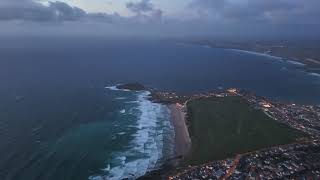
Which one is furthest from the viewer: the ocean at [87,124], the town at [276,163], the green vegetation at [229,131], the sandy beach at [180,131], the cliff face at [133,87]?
the cliff face at [133,87]

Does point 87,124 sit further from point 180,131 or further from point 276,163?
point 276,163

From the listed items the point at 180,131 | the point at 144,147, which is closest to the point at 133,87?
the point at 180,131

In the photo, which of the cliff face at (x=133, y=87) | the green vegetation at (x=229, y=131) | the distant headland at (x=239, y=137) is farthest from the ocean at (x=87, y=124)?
the green vegetation at (x=229, y=131)

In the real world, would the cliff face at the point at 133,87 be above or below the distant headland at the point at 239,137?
below

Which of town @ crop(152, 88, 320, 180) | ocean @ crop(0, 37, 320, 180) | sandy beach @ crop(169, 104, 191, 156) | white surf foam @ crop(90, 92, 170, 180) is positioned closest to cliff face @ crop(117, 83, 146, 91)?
ocean @ crop(0, 37, 320, 180)

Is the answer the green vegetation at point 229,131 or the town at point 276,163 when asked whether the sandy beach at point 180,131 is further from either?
the town at point 276,163
